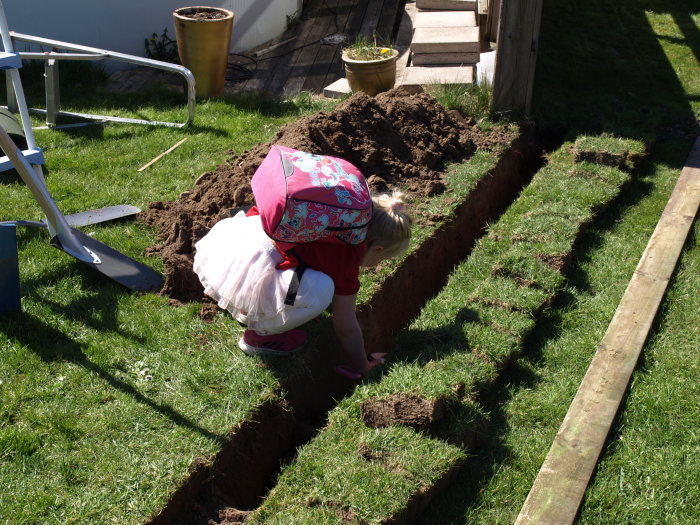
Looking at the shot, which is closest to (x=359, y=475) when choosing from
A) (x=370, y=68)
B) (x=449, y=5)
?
(x=370, y=68)

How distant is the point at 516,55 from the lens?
7.36 metres

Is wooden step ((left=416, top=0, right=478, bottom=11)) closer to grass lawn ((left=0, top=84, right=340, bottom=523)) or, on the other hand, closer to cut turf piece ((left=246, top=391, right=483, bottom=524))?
Result: grass lawn ((left=0, top=84, right=340, bottom=523))

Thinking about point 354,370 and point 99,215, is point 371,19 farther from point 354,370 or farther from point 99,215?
point 354,370

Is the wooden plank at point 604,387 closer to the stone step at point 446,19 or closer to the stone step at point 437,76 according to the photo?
the stone step at point 437,76

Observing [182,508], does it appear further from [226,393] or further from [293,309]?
[293,309]

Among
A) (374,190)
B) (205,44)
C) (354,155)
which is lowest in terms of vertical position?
(374,190)

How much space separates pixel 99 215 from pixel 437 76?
4053 mm

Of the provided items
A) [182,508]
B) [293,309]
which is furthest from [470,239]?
[182,508]

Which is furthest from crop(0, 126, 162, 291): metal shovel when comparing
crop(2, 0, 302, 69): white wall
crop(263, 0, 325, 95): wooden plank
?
crop(2, 0, 302, 69): white wall

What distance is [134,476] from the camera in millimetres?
3516

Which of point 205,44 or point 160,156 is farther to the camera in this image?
point 205,44

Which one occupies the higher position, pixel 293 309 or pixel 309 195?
pixel 309 195

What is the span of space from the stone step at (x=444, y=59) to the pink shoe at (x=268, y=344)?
509 centimetres

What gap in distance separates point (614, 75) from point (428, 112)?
337 cm
